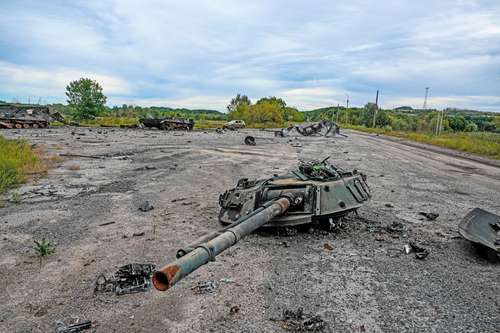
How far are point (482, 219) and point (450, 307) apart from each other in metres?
2.70

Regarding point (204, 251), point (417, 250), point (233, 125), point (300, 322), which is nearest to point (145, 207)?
point (300, 322)

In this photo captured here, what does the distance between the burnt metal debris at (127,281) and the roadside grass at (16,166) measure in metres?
6.00

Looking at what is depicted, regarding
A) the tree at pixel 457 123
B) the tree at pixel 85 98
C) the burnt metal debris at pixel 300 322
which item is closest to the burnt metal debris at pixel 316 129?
the burnt metal debris at pixel 300 322

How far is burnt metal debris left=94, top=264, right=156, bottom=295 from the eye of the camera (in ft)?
13.5

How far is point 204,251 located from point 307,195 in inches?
126

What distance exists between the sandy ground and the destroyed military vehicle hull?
40 cm

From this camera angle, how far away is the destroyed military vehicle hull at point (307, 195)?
5.64 meters

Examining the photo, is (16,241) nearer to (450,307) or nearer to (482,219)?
(450,307)

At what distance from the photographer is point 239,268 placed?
15.7 feet

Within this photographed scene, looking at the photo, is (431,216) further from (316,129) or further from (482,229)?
(316,129)

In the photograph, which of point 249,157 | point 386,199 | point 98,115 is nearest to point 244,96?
point 98,115

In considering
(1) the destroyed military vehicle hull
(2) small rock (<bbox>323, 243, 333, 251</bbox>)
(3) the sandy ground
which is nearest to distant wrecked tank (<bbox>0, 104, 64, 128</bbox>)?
(3) the sandy ground

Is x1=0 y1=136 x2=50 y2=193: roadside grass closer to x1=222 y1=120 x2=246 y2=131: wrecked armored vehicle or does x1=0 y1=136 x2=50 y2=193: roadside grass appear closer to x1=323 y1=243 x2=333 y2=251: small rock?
x1=323 y1=243 x2=333 y2=251: small rock

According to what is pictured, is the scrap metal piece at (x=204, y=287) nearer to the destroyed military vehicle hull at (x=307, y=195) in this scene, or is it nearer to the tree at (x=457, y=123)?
the destroyed military vehicle hull at (x=307, y=195)
